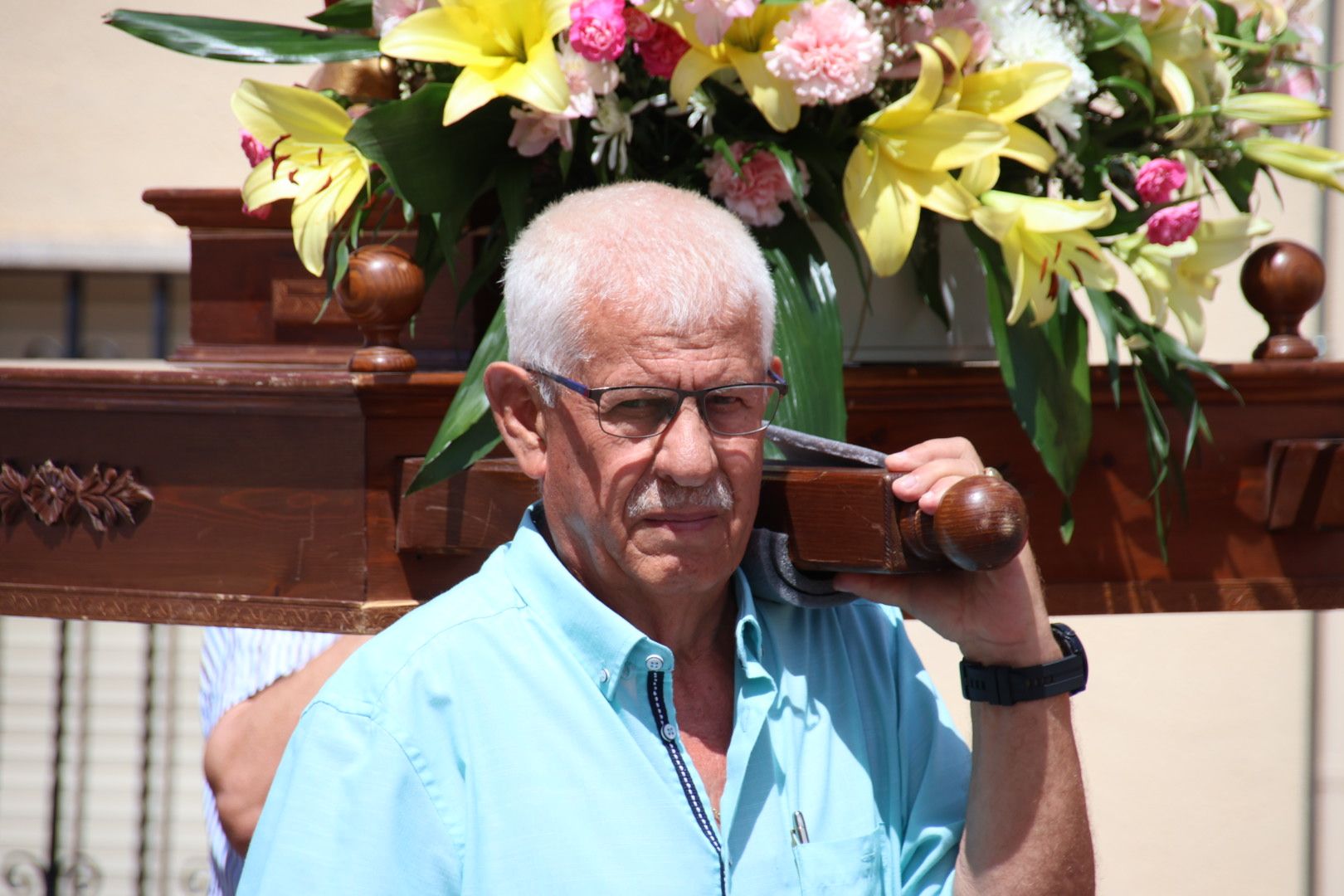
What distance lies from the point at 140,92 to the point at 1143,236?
3.31 metres

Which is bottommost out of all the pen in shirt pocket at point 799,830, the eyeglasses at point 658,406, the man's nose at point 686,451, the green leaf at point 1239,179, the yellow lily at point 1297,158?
the pen in shirt pocket at point 799,830

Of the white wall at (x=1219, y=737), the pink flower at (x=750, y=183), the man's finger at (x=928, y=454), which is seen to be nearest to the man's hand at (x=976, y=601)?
the man's finger at (x=928, y=454)

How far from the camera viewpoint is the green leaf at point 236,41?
1.39 meters

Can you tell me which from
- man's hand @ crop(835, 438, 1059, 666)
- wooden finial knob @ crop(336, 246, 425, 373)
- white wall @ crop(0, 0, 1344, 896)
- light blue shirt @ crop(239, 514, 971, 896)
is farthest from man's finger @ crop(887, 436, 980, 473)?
white wall @ crop(0, 0, 1344, 896)

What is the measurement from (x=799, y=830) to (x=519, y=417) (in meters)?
0.44

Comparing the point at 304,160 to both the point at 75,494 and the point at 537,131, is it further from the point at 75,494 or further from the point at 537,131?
the point at 75,494

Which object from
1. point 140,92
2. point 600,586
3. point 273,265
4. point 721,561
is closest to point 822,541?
point 721,561

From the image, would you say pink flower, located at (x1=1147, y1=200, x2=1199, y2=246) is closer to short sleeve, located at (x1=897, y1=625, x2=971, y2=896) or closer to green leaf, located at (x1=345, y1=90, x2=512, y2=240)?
short sleeve, located at (x1=897, y1=625, x2=971, y2=896)

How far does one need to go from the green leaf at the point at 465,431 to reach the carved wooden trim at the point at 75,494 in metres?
0.34

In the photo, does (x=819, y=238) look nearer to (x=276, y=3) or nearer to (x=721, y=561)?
(x=721, y=561)

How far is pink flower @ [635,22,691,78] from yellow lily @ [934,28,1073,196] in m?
0.26

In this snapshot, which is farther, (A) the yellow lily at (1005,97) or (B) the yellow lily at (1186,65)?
(B) the yellow lily at (1186,65)

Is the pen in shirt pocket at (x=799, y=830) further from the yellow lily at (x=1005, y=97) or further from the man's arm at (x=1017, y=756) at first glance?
the yellow lily at (x=1005, y=97)

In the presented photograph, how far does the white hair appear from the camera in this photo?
1.13 m
